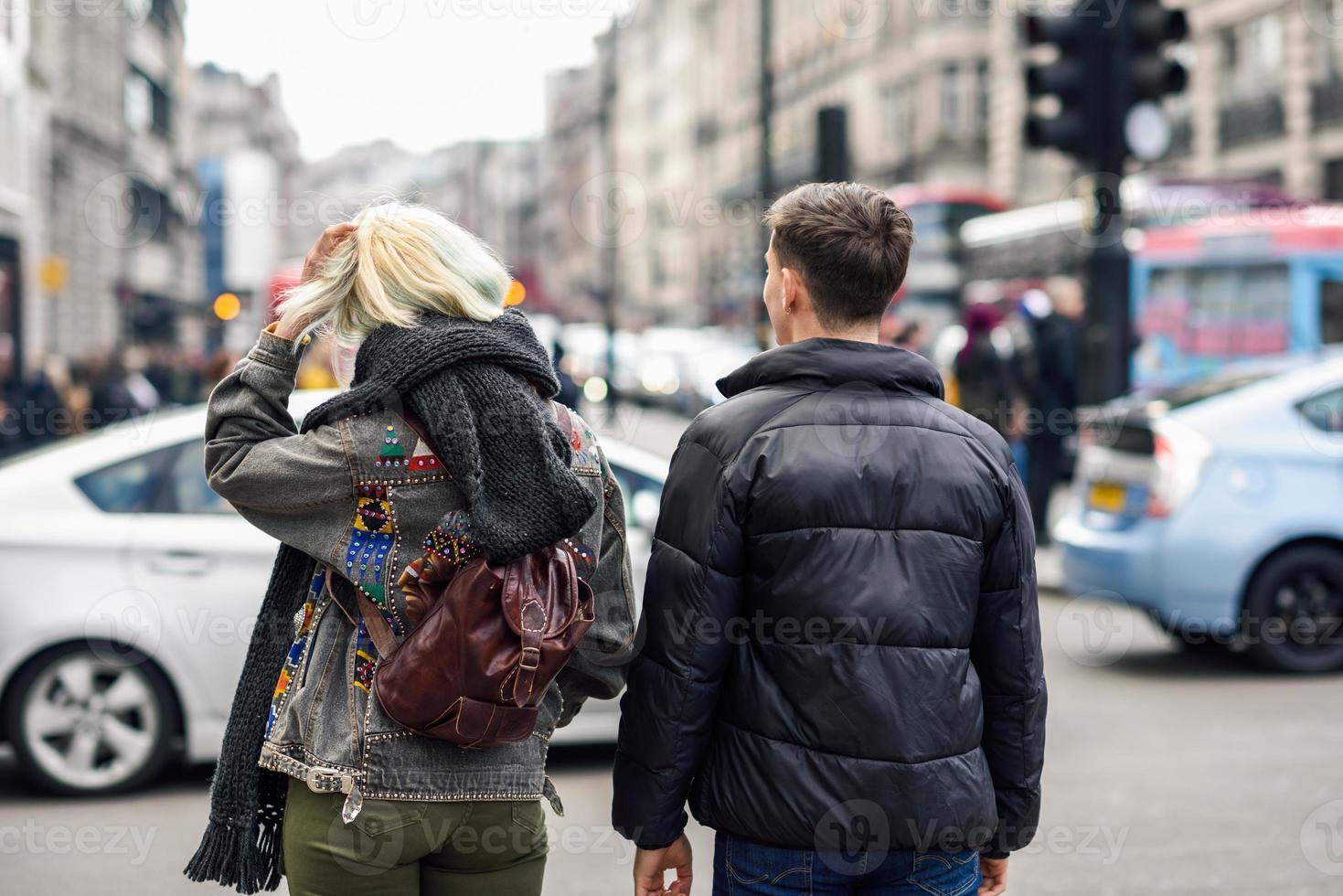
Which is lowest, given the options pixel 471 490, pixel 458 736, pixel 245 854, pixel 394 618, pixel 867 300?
pixel 245 854

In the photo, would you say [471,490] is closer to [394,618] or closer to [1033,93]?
[394,618]

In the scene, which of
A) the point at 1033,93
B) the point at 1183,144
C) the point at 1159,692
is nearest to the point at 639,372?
the point at 1183,144

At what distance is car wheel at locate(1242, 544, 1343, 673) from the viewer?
792 centimetres

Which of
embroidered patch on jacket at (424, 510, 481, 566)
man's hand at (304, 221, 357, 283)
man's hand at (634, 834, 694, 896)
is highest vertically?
man's hand at (304, 221, 357, 283)

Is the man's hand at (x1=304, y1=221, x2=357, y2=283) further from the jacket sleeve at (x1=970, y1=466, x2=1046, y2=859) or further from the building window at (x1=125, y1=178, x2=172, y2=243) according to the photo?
the building window at (x1=125, y1=178, x2=172, y2=243)

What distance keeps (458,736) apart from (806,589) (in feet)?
1.88

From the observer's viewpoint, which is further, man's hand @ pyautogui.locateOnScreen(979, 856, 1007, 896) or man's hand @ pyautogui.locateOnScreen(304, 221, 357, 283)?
man's hand @ pyautogui.locateOnScreen(979, 856, 1007, 896)

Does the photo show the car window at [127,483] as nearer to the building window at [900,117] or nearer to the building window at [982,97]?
the building window at [982,97]

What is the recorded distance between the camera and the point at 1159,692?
25.5ft

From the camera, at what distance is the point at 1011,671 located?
262 cm

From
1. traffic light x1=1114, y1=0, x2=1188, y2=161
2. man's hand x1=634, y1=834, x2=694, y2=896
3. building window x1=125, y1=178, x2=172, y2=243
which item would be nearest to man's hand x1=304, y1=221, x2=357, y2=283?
man's hand x1=634, y1=834, x2=694, y2=896

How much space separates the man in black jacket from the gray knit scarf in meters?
0.27

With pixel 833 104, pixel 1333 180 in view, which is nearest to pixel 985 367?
pixel 833 104

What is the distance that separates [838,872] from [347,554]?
903 millimetres
